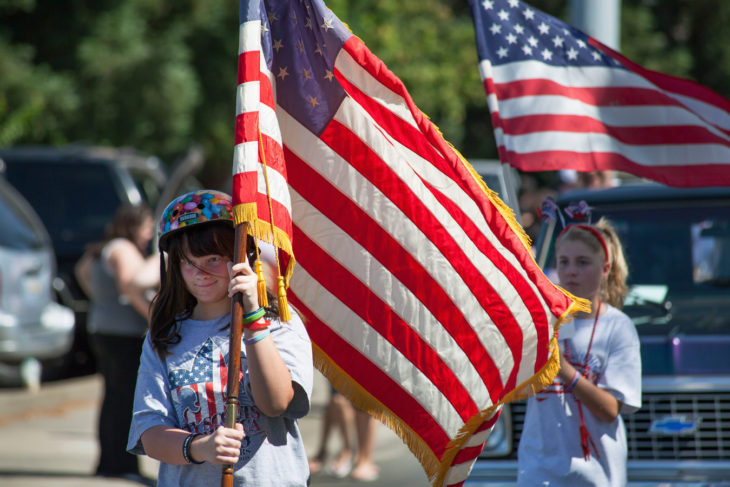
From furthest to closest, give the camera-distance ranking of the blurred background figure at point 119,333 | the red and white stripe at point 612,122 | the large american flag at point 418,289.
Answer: the blurred background figure at point 119,333 < the red and white stripe at point 612,122 < the large american flag at point 418,289

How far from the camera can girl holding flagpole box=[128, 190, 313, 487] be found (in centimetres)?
302

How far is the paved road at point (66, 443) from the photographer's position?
7500 mm

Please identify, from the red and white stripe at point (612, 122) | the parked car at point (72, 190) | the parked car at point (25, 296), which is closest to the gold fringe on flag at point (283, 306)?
the red and white stripe at point (612, 122)

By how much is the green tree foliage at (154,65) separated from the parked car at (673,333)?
7842 mm

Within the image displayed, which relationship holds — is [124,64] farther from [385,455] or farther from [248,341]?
[248,341]

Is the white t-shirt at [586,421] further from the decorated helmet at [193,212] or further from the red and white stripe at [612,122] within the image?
the decorated helmet at [193,212]

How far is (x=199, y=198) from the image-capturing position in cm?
322

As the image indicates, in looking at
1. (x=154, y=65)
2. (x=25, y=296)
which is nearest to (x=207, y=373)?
(x=25, y=296)

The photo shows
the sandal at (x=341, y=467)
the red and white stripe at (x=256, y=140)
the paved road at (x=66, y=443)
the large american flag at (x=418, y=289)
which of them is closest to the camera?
the red and white stripe at (x=256, y=140)

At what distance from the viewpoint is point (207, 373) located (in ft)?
10.2

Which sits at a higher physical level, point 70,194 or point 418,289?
point 70,194

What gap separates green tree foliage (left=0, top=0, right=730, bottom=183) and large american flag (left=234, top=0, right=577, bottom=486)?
9588 millimetres

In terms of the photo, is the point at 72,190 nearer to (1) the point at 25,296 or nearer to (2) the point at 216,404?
(1) the point at 25,296

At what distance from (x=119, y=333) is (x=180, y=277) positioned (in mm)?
3978
